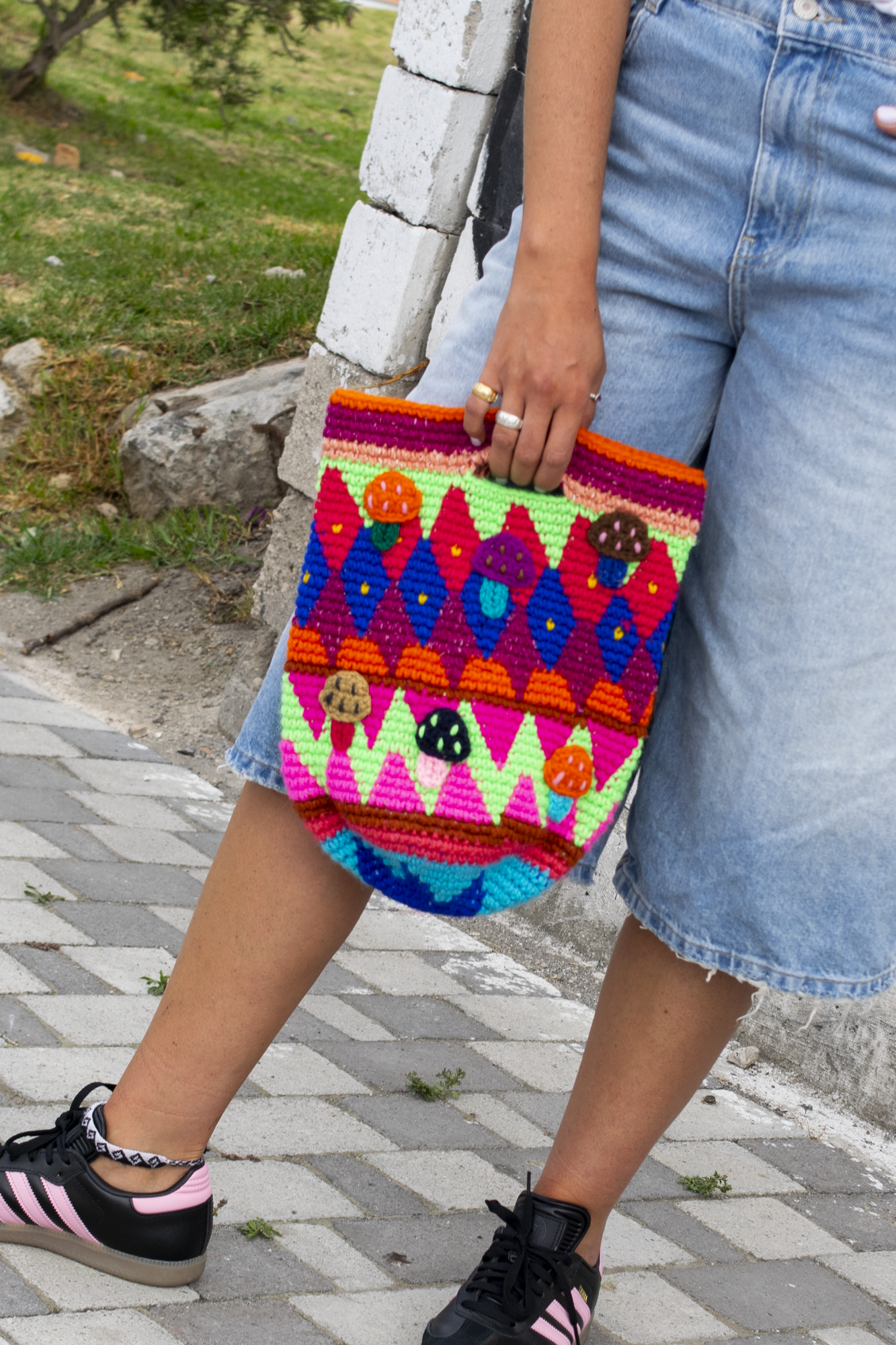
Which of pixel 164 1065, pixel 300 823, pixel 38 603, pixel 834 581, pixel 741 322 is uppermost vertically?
pixel 741 322

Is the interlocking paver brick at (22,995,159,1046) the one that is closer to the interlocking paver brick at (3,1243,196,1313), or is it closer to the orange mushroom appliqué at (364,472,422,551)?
the interlocking paver brick at (3,1243,196,1313)

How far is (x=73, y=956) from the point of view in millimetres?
2328

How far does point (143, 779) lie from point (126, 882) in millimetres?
615

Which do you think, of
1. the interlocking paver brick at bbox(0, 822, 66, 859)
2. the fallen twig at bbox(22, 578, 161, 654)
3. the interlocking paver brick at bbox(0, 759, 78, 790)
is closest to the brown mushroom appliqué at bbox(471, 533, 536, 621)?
the interlocking paver brick at bbox(0, 822, 66, 859)

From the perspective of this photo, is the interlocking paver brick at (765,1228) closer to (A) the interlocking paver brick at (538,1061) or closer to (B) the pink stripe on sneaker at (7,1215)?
(A) the interlocking paver brick at (538,1061)

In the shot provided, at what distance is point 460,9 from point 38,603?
219 cm

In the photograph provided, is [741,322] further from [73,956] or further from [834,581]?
[73,956]

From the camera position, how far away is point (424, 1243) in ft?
5.78

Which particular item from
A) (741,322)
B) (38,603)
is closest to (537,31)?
(741,322)

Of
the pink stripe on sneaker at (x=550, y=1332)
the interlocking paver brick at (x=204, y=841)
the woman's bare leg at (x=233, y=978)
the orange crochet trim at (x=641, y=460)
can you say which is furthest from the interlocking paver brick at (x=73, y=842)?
the orange crochet trim at (x=641, y=460)

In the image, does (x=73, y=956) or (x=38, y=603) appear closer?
(x=73, y=956)

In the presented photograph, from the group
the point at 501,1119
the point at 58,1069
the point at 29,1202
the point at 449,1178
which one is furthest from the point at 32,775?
the point at 29,1202

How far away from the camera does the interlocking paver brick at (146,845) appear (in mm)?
2836

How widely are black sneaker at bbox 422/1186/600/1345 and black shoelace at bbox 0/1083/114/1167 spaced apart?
45 centimetres
